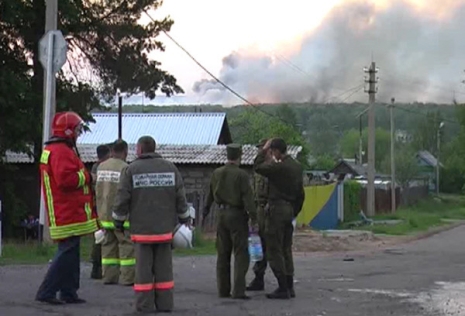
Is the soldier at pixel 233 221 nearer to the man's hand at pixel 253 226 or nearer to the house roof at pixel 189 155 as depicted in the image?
the man's hand at pixel 253 226

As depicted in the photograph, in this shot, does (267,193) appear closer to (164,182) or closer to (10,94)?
(164,182)

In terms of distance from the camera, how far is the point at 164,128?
46.0 m

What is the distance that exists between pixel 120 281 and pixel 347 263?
20.5 feet

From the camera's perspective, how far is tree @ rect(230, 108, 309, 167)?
77.1 metres

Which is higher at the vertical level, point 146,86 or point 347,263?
point 146,86

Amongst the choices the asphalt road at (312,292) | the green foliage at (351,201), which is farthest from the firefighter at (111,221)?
the green foliage at (351,201)

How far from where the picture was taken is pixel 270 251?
36.5ft

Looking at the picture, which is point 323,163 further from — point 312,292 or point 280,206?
point 280,206

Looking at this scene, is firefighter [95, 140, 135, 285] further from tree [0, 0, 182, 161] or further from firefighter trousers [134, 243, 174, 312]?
tree [0, 0, 182, 161]

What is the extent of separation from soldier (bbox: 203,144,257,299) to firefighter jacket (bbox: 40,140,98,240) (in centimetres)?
173

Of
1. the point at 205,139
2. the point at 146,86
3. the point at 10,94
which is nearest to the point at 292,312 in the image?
the point at 10,94

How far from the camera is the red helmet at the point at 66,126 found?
10.0 meters

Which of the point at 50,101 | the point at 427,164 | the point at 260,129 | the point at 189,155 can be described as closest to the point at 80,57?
the point at 189,155

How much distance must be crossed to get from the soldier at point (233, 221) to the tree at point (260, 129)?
61290 millimetres
